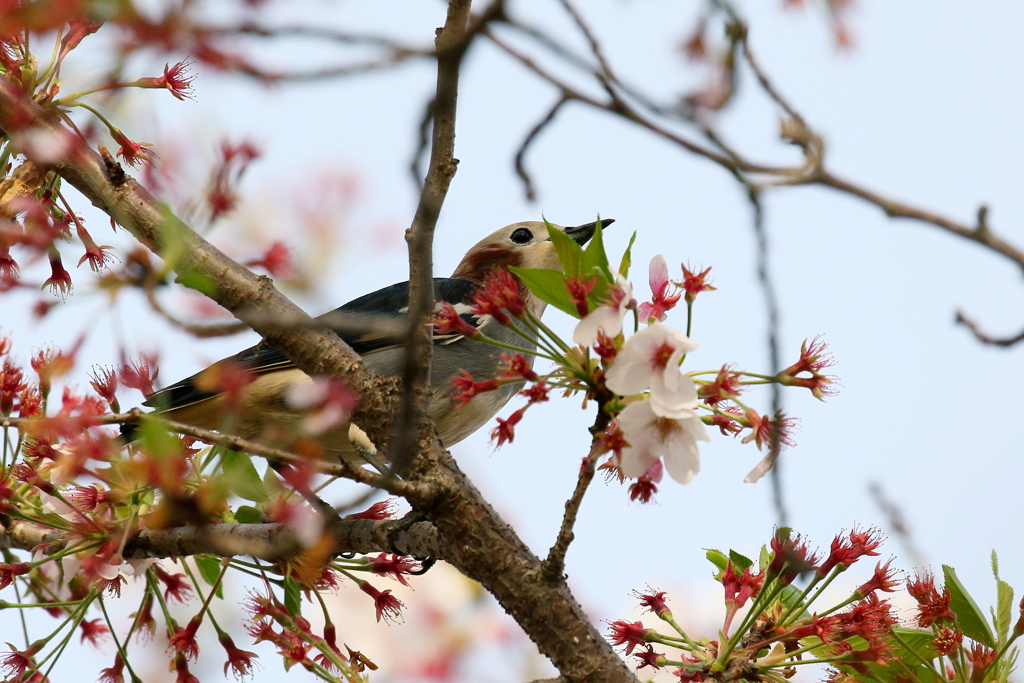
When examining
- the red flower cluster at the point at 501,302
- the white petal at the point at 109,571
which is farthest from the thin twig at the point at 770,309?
the white petal at the point at 109,571

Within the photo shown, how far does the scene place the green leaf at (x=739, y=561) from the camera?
2.80m

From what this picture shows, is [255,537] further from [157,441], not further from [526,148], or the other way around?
[157,441]

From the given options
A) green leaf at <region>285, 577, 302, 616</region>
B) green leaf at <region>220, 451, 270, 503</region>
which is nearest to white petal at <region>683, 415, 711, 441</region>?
green leaf at <region>220, 451, 270, 503</region>

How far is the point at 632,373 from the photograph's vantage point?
212 centimetres

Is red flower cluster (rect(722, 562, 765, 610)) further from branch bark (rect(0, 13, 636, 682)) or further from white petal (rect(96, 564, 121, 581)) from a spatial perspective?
white petal (rect(96, 564, 121, 581))

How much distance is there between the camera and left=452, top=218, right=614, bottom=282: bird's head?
554 centimetres

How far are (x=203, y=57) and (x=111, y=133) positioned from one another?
1.56 m

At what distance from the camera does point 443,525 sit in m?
2.76

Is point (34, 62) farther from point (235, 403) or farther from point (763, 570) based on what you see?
point (763, 570)

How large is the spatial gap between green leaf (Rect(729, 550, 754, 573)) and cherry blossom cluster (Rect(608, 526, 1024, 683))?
65 mm

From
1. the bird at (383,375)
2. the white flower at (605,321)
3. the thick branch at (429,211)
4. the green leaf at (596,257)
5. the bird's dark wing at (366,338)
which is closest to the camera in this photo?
the thick branch at (429,211)

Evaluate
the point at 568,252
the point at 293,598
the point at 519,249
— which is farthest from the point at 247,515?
the point at 519,249

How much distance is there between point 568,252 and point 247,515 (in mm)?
1817

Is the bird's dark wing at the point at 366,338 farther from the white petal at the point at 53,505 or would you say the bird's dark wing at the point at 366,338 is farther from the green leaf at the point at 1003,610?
the green leaf at the point at 1003,610
